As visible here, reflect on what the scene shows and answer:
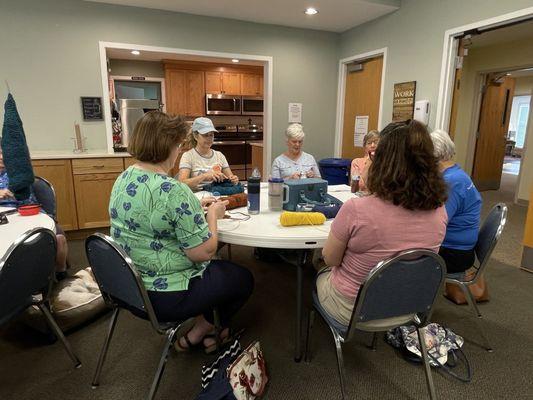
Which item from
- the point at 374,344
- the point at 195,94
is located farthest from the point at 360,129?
the point at 195,94

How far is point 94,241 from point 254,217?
80 centimetres

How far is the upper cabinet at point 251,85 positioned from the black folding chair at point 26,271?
20.4 feet

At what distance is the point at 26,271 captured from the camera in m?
1.45

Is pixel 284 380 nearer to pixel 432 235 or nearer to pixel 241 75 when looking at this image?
pixel 432 235

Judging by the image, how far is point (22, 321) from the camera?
2.07 m

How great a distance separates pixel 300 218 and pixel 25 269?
122cm

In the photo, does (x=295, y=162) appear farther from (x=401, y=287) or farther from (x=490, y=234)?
(x=401, y=287)

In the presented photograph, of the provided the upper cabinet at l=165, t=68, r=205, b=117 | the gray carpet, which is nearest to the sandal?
the gray carpet

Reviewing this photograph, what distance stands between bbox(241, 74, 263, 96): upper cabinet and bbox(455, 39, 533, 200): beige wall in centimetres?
382

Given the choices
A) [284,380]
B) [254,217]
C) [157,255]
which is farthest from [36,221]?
[284,380]

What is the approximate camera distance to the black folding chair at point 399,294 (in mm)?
1228

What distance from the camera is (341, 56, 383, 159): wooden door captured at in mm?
4289

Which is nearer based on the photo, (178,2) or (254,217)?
(254,217)

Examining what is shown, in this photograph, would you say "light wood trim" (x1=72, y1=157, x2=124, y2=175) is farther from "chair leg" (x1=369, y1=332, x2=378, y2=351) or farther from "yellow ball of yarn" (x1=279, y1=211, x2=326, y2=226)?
"chair leg" (x1=369, y1=332, x2=378, y2=351)
